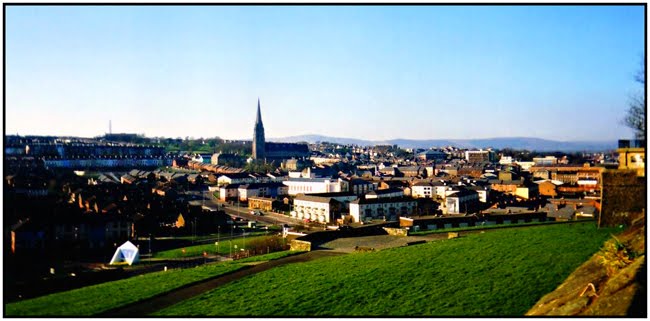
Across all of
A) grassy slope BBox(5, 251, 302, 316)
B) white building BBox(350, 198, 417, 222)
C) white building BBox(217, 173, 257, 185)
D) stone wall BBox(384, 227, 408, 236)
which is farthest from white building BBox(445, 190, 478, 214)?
grassy slope BBox(5, 251, 302, 316)

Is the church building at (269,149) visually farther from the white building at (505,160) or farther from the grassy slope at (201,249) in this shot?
the grassy slope at (201,249)

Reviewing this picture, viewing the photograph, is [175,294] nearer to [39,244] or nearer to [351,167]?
[39,244]

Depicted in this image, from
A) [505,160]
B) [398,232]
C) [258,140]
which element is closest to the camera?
[398,232]

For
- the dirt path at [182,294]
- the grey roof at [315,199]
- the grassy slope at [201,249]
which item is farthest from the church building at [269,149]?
the dirt path at [182,294]

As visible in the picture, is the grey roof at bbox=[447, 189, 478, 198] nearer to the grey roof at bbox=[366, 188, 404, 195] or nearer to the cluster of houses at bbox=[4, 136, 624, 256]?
the cluster of houses at bbox=[4, 136, 624, 256]

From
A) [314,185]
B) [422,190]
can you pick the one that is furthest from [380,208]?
[314,185]

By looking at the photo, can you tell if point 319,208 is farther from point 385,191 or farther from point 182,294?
point 182,294
